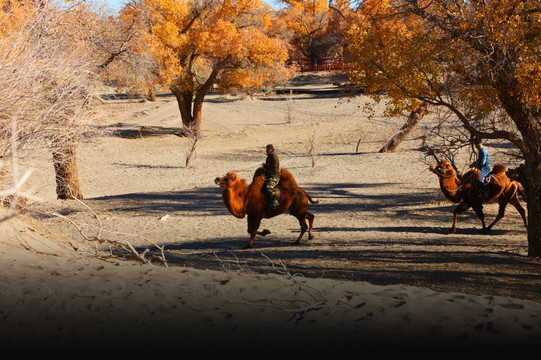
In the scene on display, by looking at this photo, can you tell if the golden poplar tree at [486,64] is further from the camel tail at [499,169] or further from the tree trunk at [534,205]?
the camel tail at [499,169]

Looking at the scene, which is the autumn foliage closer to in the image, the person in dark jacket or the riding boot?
the person in dark jacket

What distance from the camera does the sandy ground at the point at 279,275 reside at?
5.63 meters

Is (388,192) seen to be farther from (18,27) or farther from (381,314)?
(381,314)

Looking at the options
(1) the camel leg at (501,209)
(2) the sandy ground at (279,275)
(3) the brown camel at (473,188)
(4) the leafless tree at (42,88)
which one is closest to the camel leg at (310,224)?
(2) the sandy ground at (279,275)

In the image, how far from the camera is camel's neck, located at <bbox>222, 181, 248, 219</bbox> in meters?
12.0

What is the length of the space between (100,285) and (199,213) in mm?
11176

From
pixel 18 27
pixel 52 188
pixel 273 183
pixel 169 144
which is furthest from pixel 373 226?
→ pixel 169 144

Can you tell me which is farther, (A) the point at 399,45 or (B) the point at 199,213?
(B) the point at 199,213

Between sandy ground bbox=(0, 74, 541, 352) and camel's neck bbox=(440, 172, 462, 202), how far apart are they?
0.98 metres

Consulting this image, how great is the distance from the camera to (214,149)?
119 ft

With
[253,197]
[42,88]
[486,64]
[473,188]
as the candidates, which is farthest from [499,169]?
[42,88]

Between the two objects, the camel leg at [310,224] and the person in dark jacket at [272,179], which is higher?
the person in dark jacket at [272,179]

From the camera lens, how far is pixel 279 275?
26.0 ft

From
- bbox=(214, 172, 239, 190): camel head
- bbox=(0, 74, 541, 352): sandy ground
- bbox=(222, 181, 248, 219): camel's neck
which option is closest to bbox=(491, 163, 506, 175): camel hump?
bbox=(0, 74, 541, 352): sandy ground
